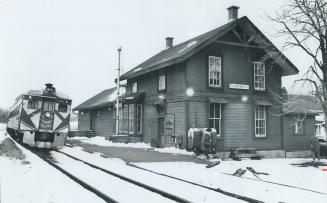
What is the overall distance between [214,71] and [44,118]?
30.3 feet

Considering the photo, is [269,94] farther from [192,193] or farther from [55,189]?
[55,189]

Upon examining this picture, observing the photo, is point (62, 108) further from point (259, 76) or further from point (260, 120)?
point (259, 76)

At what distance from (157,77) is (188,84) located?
145 inches

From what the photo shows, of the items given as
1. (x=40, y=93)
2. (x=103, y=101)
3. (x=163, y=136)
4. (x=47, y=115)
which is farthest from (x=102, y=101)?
(x=47, y=115)

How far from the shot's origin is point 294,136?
72.8 feet

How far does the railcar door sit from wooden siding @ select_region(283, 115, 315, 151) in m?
13.7

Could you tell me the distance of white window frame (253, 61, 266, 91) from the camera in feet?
66.9

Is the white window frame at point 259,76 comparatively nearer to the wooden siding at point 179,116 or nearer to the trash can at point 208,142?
the wooden siding at point 179,116

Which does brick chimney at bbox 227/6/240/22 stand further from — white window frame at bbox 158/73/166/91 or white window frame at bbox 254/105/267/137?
white window frame at bbox 254/105/267/137

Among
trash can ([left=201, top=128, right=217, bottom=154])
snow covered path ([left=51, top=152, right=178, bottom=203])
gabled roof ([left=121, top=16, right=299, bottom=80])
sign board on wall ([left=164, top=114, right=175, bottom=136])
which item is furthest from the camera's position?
sign board on wall ([left=164, top=114, right=175, bottom=136])

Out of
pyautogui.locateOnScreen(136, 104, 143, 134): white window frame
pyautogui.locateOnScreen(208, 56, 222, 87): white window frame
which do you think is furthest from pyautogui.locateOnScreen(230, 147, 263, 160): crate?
pyautogui.locateOnScreen(136, 104, 143, 134): white window frame

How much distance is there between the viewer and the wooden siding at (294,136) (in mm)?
21594

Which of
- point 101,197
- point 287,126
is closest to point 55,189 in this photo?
point 101,197

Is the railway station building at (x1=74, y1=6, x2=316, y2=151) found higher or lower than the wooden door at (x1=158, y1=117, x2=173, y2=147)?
higher
